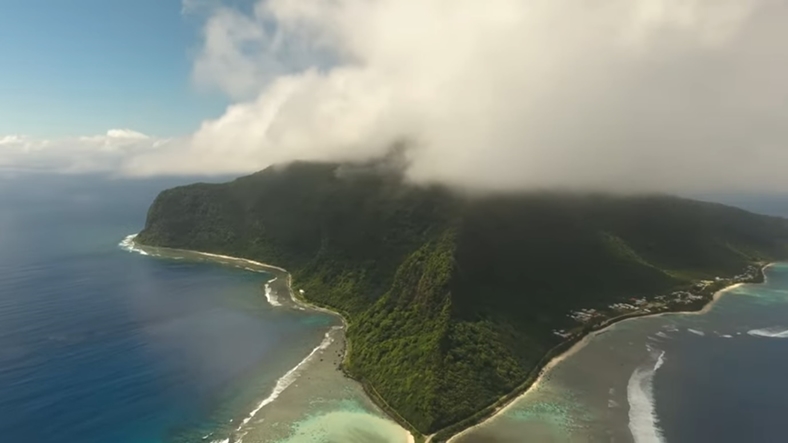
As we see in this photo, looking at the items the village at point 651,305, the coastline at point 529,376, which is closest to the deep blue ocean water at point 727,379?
the village at point 651,305

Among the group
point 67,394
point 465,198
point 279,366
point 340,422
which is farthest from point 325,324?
point 465,198

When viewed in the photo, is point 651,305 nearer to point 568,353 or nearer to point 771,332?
point 771,332

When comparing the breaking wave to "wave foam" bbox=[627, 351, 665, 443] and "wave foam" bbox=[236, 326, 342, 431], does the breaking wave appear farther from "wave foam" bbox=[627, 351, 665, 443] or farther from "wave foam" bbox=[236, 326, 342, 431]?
"wave foam" bbox=[627, 351, 665, 443]

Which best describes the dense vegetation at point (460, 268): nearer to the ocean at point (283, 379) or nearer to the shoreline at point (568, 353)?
the shoreline at point (568, 353)

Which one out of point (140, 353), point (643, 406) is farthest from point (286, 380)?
point (643, 406)

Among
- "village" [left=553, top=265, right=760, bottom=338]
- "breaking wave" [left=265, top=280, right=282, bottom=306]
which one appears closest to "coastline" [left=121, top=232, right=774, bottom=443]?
"village" [left=553, top=265, right=760, bottom=338]

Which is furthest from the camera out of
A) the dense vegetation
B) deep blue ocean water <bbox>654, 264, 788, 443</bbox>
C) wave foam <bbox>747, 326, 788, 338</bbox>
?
wave foam <bbox>747, 326, 788, 338</bbox>
